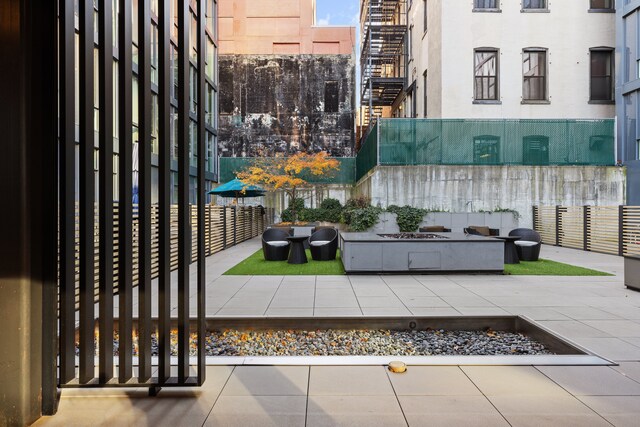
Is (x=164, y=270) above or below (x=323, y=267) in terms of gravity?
above

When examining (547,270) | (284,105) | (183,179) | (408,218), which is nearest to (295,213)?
(408,218)

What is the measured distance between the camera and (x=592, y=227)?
48.5ft

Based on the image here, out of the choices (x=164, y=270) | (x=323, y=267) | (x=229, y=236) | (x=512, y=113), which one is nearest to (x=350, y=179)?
(x=512, y=113)

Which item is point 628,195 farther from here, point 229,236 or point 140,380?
point 140,380

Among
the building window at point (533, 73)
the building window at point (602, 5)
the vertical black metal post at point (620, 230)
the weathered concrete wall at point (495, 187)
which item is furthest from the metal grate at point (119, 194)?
the building window at point (602, 5)

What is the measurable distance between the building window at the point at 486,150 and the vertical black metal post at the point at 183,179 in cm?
1615

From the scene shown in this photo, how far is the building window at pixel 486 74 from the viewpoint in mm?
20578

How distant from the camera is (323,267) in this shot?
35.6 feet

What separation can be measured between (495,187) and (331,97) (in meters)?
22.6

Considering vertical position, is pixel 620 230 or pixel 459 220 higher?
pixel 459 220

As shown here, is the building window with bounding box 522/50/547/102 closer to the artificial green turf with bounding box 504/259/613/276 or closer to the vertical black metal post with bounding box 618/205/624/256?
the vertical black metal post with bounding box 618/205/624/256

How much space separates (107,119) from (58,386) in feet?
7.07

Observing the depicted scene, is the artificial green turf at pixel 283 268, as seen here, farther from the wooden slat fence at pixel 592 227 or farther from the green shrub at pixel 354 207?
the wooden slat fence at pixel 592 227

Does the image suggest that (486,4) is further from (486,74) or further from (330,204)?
(330,204)
